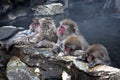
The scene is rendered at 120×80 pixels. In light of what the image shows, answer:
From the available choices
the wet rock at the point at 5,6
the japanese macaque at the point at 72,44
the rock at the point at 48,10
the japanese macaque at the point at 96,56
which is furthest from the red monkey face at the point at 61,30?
the rock at the point at 48,10

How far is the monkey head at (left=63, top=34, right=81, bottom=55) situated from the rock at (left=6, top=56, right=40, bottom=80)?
2.18 ft

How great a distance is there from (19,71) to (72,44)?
95 centimetres

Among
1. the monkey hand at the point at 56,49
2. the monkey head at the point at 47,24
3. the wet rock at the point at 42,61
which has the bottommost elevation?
Answer: the wet rock at the point at 42,61

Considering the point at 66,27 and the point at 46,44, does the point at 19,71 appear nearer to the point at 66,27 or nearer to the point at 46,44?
the point at 46,44

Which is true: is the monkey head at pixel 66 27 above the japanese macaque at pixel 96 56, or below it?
above

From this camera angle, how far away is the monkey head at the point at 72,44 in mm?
4145

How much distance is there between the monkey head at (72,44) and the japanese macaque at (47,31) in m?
0.66

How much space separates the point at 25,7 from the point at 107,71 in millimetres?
14859

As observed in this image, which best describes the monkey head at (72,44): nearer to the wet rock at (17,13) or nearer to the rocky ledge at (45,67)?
the rocky ledge at (45,67)

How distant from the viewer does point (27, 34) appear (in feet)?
17.6

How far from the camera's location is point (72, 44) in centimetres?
415

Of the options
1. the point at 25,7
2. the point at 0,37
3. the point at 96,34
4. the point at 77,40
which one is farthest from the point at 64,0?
the point at 77,40

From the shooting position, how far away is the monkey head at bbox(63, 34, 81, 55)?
414 cm

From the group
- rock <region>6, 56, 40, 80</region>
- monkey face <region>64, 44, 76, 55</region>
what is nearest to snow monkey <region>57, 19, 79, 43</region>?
monkey face <region>64, 44, 76, 55</region>
